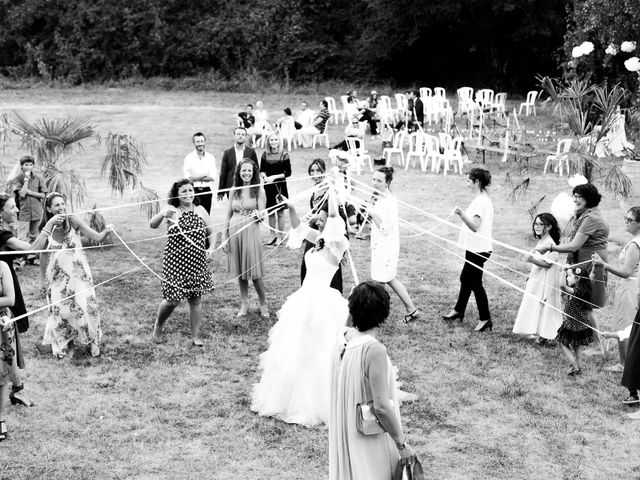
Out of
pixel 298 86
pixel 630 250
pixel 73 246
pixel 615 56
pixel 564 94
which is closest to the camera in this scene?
pixel 630 250

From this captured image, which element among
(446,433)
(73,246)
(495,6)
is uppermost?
(495,6)

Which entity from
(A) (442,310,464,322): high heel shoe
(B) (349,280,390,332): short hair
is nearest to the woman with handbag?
(B) (349,280,390,332): short hair

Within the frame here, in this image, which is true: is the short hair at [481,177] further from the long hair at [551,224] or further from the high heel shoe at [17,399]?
the high heel shoe at [17,399]

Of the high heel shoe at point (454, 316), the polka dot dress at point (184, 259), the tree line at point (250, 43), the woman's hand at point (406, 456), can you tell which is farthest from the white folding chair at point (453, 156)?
the tree line at point (250, 43)

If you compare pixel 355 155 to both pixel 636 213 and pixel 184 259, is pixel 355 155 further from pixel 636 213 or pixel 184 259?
pixel 636 213

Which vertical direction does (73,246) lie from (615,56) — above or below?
below

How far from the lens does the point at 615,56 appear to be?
61.5 feet

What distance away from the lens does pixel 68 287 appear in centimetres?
674

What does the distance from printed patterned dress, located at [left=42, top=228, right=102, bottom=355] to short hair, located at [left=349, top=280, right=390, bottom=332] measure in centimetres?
369

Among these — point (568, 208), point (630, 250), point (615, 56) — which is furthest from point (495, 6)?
point (630, 250)

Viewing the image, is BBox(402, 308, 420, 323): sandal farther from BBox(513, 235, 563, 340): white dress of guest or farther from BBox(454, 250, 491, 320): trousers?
BBox(513, 235, 563, 340): white dress of guest

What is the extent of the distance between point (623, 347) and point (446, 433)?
181cm

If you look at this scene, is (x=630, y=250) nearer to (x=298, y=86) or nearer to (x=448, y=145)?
(x=448, y=145)

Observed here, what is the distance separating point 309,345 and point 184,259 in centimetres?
173
